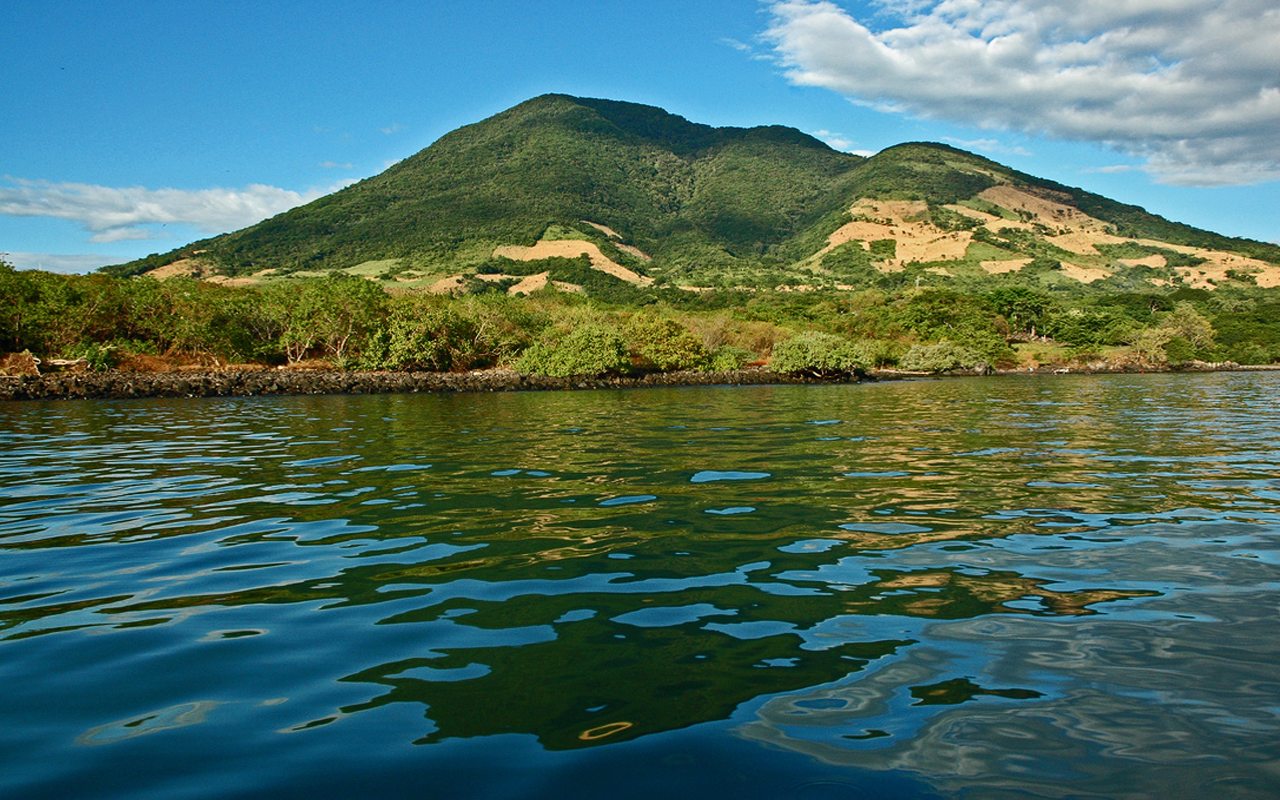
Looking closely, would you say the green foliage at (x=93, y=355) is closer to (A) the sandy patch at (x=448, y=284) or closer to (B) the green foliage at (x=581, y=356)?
(B) the green foliage at (x=581, y=356)

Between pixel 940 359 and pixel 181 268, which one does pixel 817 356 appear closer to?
pixel 940 359

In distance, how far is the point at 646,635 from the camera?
6.45 m

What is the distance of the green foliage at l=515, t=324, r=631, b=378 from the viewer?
231 ft

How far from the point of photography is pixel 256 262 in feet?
645

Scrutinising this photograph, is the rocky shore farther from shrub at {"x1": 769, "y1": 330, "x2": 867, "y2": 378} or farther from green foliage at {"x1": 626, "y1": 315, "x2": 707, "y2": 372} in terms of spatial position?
green foliage at {"x1": 626, "y1": 315, "x2": 707, "y2": 372}

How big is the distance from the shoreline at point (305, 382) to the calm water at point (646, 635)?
43620 mm

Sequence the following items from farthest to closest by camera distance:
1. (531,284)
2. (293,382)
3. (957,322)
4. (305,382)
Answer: (531,284)
(957,322)
(305,382)
(293,382)

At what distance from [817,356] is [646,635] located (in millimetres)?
74712

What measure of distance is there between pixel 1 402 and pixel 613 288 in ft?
464

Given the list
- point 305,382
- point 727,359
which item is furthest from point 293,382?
point 727,359

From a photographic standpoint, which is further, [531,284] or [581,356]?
[531,284]

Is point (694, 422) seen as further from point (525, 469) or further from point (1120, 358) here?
point (1120, 358)

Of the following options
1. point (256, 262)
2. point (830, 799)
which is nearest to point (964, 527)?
point (830, 799)

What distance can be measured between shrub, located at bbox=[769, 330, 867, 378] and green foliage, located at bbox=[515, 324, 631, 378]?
17581 mm
